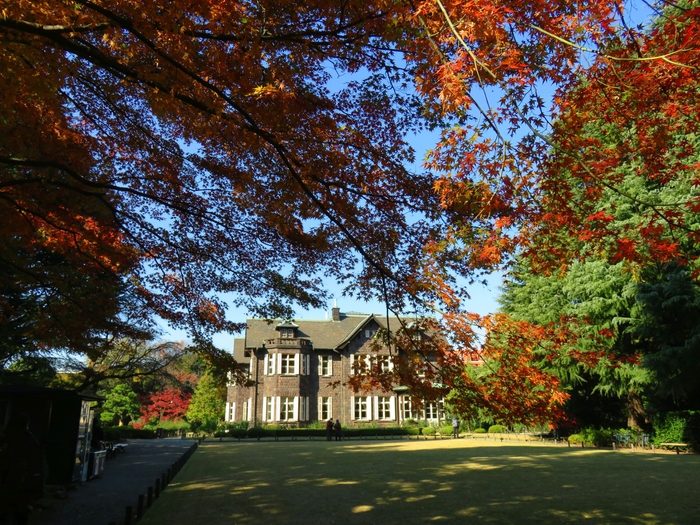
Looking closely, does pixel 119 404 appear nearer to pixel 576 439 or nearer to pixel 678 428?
pixel 576 439

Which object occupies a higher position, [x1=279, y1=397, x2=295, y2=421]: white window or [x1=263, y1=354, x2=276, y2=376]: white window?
[x1=263, y1=354, x2=276, y2=376]: white window

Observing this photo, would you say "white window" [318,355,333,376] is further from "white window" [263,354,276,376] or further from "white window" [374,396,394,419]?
"white window" [374,396,394,419]

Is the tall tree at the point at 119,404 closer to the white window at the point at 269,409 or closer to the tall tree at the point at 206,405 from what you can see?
the tall tree at the point at 206,405

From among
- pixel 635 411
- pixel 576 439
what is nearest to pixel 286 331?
pixel 576 439

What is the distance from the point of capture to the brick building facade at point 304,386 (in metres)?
38.7

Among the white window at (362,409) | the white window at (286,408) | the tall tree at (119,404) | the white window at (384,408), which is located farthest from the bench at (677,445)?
the tall tree at (119,404)

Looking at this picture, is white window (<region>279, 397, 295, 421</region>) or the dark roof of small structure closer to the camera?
white window (<region>279, 397, 295, 421</region>)

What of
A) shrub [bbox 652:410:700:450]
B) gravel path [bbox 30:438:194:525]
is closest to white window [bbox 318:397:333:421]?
gravel path [bbox 30:438:194:525]

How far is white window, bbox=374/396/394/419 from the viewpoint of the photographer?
132 feet

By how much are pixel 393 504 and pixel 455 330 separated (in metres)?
3.86

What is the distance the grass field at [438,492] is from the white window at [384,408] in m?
24.5

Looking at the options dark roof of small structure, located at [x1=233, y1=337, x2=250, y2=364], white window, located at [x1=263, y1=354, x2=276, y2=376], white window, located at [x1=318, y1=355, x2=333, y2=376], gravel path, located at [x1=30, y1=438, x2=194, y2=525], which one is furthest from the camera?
dark roof of small structure, located at [x1=233, y1=337, x2=250, y2=364]

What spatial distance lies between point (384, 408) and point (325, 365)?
247 inches

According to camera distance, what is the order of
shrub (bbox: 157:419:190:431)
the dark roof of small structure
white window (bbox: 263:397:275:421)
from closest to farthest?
white window (bbox: 263:397:275:421) → shrub (bbox: 157:419:190:431) → the dark roof of small structure
